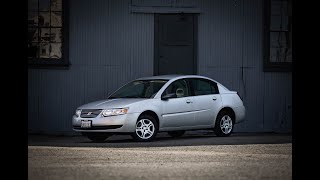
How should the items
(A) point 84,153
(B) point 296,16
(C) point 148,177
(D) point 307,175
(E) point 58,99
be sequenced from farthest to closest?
(E) point 58,99, (A) point 84,153, (B) point 296,16, (C) point 148,177, (D) point 307,175

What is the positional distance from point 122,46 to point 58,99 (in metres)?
2.35

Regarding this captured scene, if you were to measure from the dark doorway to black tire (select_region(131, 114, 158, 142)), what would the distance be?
15.7 feet

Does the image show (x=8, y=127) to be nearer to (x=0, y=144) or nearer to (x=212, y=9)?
(x=0, y=144)

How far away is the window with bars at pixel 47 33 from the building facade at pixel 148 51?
28mm

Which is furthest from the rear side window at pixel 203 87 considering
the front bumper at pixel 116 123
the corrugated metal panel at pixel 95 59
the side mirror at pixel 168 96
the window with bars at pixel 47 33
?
the window with bars at pixel 47 33

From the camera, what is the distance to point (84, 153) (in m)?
13.9

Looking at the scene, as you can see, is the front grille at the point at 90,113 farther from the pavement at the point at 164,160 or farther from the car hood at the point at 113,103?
the pavement at the point at 164,160

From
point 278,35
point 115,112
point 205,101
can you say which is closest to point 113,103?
point 115,112

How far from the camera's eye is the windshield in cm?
1766

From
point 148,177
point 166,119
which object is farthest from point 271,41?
point 148,177

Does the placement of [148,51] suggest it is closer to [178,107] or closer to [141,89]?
[141,89]

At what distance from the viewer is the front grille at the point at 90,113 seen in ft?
55.0

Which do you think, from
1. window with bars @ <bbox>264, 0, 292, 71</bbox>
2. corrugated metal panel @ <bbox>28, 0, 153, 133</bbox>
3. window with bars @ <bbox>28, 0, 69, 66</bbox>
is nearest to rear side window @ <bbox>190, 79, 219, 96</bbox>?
corrugated metal panel @ <bbox>28, 0, 153, 133</bbox>

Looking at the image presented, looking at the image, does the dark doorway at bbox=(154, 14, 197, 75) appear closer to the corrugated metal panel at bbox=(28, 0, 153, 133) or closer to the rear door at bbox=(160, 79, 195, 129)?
the corrugated metal panel at bbox=(28, 0, 153, 133)
